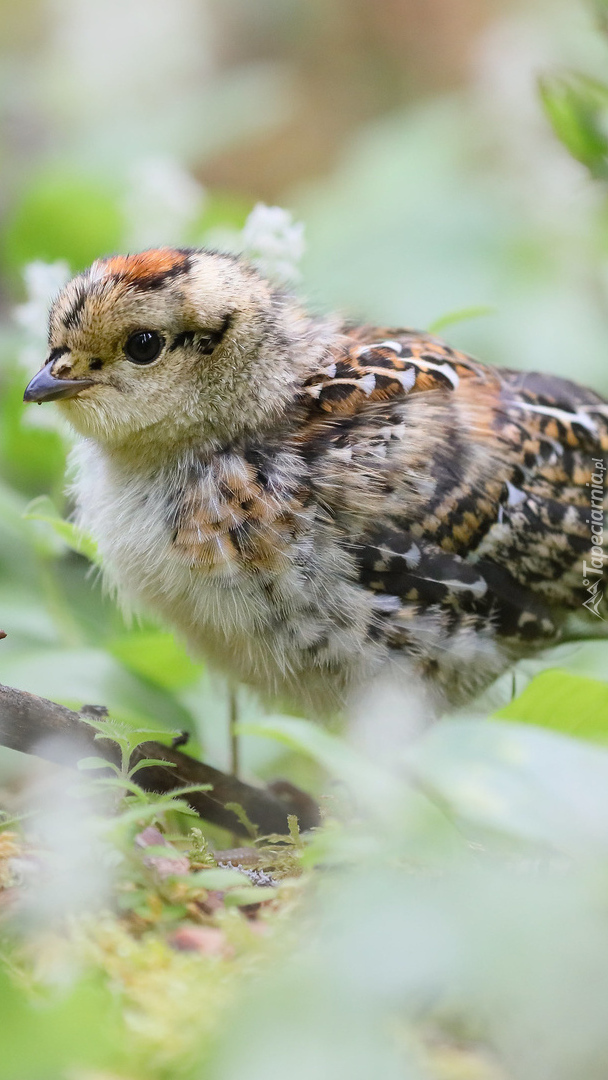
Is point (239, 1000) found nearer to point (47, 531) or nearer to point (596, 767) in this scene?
point (596, 767)

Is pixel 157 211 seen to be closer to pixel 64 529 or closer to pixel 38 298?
pixel 38 298

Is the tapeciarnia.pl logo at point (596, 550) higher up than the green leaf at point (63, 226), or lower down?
lower down

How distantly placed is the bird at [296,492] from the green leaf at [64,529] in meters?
0.04

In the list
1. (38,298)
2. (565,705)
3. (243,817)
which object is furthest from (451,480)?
(38,298)

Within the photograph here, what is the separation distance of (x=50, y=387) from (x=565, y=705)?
3.25 ft

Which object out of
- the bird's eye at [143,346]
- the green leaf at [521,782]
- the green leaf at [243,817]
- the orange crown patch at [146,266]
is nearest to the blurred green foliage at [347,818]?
the green leaf at [521,782]

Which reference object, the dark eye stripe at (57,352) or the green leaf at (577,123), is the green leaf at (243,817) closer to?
the dark eye stripe at (57,352)

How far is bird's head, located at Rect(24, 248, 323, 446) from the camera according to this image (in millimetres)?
1864

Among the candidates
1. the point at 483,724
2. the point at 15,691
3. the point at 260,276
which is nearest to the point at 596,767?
the point at 483,724

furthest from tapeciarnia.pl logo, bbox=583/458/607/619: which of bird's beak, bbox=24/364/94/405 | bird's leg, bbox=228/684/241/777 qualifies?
bird's beak, bbox=24/364/94/405

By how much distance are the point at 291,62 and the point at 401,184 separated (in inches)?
152

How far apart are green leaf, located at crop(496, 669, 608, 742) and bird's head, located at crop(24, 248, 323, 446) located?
0.71m

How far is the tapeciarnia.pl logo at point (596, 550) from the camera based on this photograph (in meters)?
2.12

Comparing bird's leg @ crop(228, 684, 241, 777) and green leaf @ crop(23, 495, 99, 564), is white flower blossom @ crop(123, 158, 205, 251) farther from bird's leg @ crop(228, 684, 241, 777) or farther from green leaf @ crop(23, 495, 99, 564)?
bird's leg @ crop(228, 684, 241, 777)
